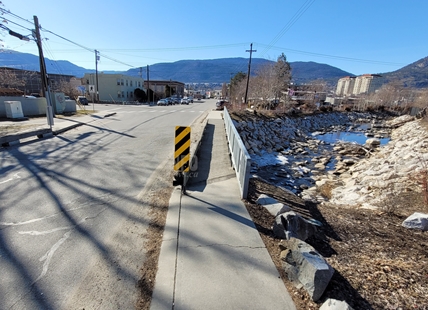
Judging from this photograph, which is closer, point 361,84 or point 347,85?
point 361,84

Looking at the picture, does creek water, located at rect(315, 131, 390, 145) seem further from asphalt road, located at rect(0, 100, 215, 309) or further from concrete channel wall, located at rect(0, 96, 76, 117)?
concrete channel wall, located at rect(0, 96, 76, 117)

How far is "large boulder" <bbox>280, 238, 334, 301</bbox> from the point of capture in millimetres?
2197

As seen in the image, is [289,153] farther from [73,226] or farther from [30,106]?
[30,106]

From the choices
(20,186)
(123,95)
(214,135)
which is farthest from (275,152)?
(123,95)

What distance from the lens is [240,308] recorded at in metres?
2.12

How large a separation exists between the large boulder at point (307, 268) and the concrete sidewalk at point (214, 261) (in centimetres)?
19

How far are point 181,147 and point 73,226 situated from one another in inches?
96.3

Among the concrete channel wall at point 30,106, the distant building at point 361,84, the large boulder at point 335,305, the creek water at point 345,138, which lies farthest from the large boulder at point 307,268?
the distant building at point 361,84

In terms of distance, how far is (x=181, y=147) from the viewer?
188 inches

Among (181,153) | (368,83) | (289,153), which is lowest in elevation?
(289,153)

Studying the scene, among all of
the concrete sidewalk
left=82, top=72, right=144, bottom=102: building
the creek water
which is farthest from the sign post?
left=82, top=72, right=144, bottom=102: building

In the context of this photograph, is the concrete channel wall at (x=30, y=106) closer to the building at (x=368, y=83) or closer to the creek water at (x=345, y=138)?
the creek water at (x=345, y=138)

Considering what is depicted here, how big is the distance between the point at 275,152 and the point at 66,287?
1512cm

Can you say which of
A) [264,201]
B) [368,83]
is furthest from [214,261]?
[368,83]
